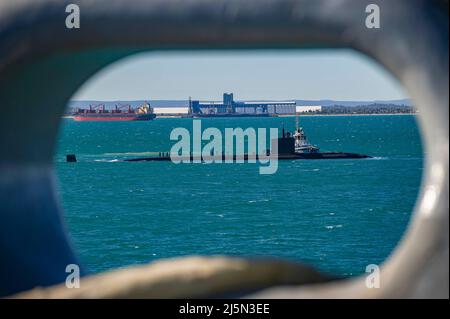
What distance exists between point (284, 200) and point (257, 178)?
16.4 m

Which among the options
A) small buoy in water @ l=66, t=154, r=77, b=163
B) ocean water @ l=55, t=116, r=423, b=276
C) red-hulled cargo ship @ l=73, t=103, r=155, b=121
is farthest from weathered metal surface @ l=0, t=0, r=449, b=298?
red-hulled cargo ship @ l=73, t=103, r=155, b=121

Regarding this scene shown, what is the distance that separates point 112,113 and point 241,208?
111178mm

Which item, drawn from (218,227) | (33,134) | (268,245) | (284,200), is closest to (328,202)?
(284,200)

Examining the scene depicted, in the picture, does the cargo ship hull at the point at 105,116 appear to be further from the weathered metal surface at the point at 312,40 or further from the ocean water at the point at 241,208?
the weathered metal surface at the point at 312,40

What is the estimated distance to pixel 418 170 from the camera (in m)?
91.1

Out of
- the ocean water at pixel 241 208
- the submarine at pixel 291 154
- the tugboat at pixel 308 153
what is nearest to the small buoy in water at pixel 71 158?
the submarine at pixel 291 154

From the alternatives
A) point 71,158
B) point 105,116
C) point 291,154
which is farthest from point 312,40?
point 105,116

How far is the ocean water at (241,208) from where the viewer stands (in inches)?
2019

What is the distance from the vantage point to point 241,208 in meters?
69.8

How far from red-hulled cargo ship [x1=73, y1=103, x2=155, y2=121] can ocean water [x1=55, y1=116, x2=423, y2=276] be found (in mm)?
47259

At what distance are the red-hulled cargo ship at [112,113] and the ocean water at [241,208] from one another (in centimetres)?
4726

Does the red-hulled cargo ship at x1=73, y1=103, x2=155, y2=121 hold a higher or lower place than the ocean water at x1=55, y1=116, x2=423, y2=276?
higher

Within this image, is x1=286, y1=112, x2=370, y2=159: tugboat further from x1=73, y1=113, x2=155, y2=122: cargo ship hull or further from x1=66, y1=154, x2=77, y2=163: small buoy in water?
x1=73, y1=113, x2=155, y2=122: cargo ship hull

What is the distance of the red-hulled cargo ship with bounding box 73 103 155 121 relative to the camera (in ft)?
533
